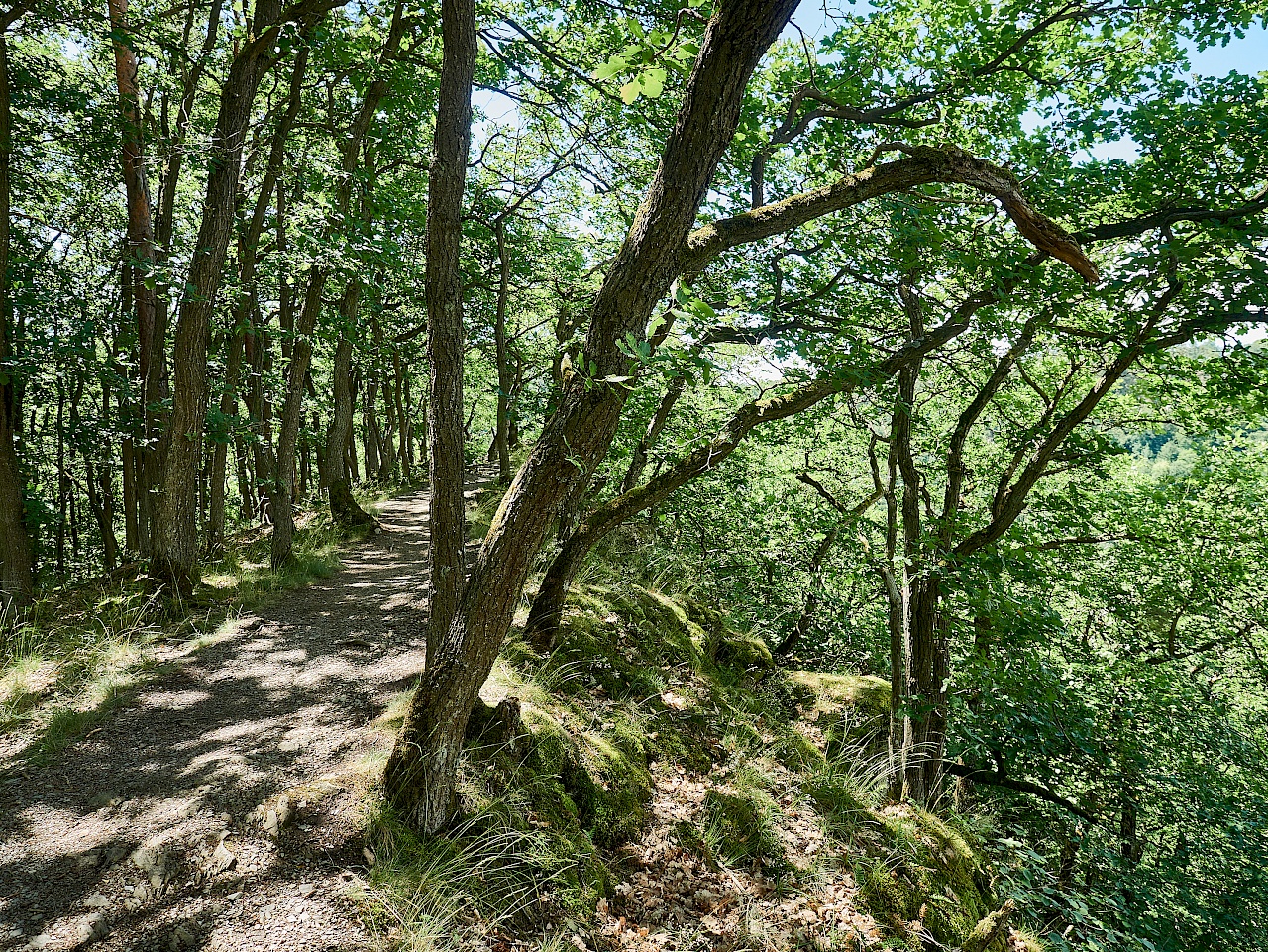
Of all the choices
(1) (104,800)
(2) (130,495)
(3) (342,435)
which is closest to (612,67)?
(1) (104,800)

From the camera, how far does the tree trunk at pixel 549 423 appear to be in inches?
95.7

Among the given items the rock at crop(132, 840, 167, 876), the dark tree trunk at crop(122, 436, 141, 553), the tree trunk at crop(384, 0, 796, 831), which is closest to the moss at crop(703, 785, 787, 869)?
the tree trunk at crop(384, 0, 796, 831)

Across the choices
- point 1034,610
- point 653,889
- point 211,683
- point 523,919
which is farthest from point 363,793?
point 1034,610

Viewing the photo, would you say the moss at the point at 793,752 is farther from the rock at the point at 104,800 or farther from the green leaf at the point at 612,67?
the green leaf at the point at 612,67

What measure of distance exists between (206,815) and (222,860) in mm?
368

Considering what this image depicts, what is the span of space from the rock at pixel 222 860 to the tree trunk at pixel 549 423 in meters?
0.73

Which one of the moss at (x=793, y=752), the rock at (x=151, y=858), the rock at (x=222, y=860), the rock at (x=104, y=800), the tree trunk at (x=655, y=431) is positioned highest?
the tree trunk at (x=655, y=431)

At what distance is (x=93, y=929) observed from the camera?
2.66 meters

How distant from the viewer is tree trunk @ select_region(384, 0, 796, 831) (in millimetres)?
2432

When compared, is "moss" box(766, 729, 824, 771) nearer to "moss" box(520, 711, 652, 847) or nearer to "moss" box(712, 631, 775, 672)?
"moss" box(712, 631, 775, 672)

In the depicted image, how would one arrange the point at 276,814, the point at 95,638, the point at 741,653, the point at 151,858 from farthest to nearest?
the point at 741,653 → the point at 95,638 → the point at 276,814 → the point at 151,858

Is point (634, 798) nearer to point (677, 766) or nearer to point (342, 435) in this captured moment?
point (677, 766)

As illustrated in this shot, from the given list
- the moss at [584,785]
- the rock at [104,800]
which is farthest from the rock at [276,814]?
the moss at [584,785]

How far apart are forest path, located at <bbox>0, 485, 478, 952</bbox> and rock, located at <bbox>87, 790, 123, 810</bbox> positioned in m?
0.01
